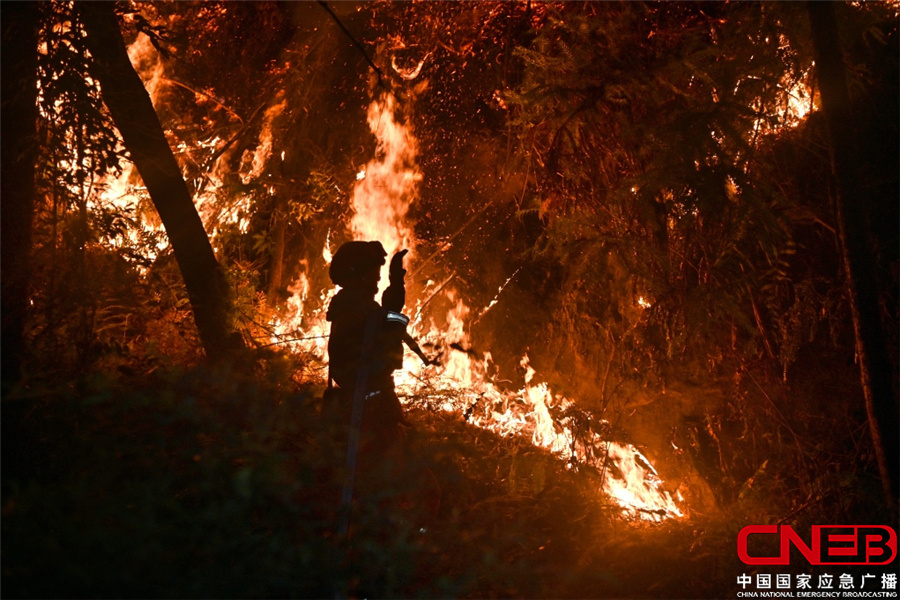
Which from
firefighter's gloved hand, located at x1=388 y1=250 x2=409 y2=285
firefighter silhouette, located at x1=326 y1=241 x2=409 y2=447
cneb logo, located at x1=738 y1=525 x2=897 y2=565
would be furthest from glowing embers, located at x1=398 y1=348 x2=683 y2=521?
firefighter's gloved hand, located at x1=388 y1=250 x2=409 y2=285

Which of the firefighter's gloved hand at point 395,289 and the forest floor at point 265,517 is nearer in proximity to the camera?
the forest floor at point 265,517

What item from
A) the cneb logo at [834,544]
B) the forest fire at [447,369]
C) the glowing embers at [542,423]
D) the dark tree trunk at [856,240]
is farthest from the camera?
the forest fire at [447,369]

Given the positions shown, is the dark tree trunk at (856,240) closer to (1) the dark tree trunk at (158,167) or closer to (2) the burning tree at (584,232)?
(2) the burning tree at (584,232)

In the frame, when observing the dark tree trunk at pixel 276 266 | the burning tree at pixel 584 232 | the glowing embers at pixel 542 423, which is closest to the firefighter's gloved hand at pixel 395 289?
the burning tree at pixel 584 232

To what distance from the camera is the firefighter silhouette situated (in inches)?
185

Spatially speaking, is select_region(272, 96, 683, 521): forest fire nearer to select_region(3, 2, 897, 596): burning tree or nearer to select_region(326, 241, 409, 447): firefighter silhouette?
select_region(3, 2, 897, 596): burning tree

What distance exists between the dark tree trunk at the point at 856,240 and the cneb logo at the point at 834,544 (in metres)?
0.42

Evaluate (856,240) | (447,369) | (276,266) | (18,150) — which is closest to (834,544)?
(856,240)

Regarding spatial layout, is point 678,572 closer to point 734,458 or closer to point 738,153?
point 734,458

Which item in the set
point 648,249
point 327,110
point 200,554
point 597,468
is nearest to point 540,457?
point 597,468

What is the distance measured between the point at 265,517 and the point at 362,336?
1.38m

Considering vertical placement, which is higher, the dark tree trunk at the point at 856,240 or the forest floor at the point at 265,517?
the dark tree trunk at the point at 856,240

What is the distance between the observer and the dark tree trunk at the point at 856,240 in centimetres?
482

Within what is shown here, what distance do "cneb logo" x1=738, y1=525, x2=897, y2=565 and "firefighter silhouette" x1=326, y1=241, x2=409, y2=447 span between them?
320cm
